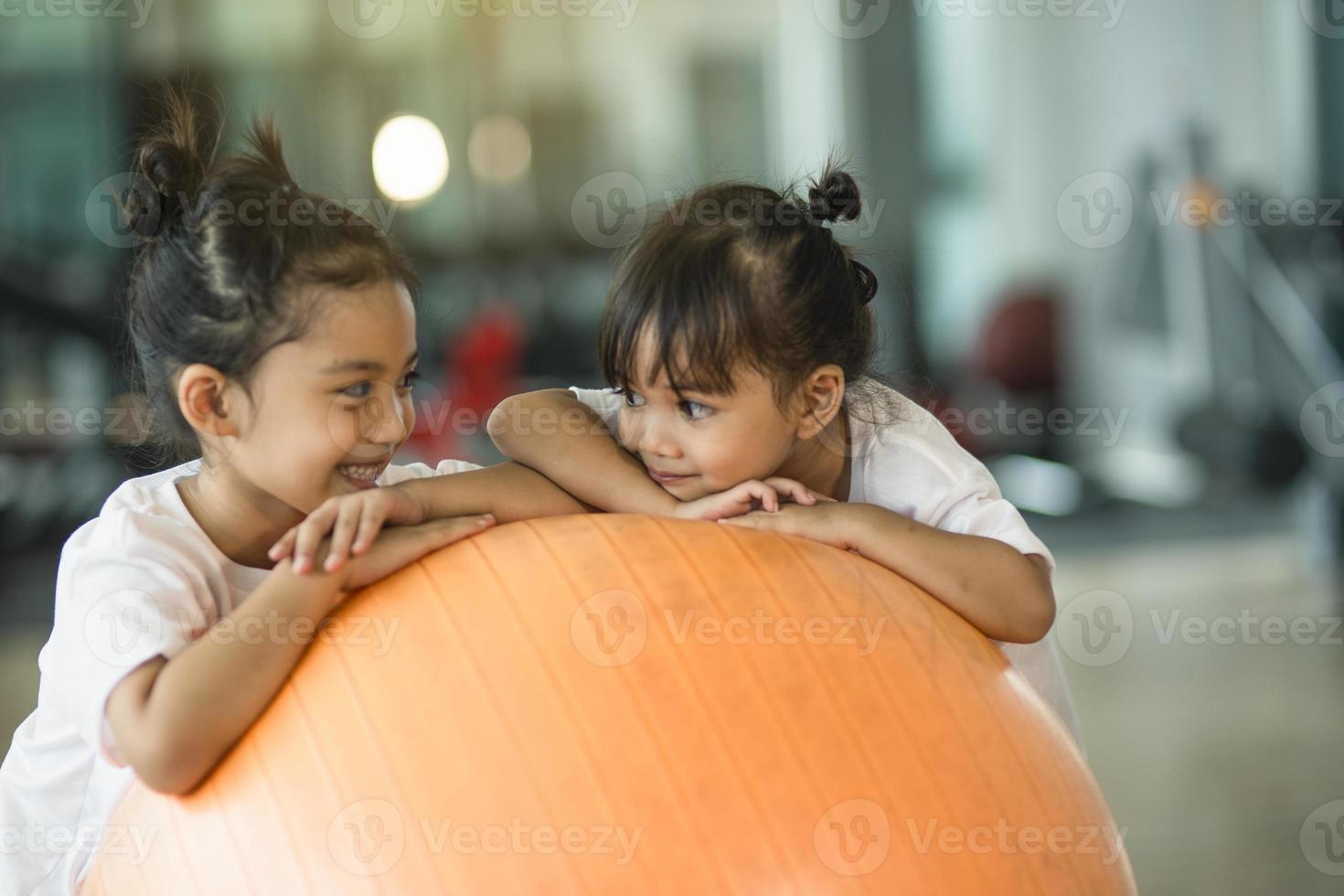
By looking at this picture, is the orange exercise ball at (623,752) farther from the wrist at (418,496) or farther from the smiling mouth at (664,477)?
the smiling mouth at (664,477)

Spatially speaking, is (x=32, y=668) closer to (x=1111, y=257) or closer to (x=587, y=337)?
(x=587, y=337)

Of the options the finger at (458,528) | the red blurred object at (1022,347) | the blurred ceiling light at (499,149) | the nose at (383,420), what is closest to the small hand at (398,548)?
the finger at (458,528)

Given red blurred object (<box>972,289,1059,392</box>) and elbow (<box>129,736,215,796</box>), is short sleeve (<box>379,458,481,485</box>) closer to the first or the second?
elbow (<box>129,736,215,796</box>)

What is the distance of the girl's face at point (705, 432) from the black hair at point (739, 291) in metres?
0.01

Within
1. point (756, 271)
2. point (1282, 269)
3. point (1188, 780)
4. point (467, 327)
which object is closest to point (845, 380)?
point (756, 271)

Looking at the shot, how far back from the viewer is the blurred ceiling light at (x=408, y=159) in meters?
7.41

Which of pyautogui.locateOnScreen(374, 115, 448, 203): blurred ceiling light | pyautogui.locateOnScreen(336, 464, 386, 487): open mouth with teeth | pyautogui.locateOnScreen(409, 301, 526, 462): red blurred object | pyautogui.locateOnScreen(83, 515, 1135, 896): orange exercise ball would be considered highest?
pyautogui.locateOnScreen(374, 115, 448, 203): blurred ceiling light

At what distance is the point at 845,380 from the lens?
1487 mm

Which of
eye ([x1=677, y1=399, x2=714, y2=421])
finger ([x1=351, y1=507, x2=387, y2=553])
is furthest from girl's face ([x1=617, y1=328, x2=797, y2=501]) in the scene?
finger ([x1=351, y1=507, x2=387, y2=553])

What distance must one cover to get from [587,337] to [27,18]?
3.35 m

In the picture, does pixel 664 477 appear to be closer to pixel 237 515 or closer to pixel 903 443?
pixel 903 443

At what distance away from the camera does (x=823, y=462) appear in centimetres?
150

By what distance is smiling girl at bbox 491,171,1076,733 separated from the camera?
4.30 feet

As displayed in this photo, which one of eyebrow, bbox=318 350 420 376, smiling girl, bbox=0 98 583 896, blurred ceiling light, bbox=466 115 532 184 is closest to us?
smiling girl, bbox=0 98 583 896
